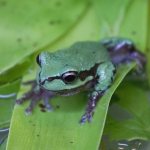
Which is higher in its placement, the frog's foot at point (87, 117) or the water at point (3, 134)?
the frog's foot at point (87, 117)

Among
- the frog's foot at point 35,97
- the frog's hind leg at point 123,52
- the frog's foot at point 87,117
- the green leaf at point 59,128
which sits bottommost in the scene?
the frog's foot at point 35,97

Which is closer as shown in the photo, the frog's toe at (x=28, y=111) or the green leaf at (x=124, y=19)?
the frog's toe at (x=28, y=111)

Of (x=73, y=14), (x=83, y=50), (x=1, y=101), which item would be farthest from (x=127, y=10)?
(x=1, y=101)

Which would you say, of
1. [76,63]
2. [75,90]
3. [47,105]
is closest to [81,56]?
[76,63]

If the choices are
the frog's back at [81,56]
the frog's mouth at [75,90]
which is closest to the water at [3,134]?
the frog's mouth at [75,90]

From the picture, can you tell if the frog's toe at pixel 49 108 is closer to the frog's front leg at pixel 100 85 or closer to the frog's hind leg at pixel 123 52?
the frog's front leg at pixel 100 85

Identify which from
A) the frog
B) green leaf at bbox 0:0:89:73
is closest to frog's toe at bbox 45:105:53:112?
the frog

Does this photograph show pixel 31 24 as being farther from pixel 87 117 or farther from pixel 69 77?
pixel 87 117

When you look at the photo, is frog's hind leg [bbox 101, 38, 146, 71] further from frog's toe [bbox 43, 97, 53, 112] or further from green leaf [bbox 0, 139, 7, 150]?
green leaf [bbox 0, 139, 7, 150]
